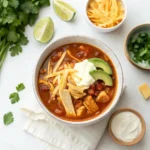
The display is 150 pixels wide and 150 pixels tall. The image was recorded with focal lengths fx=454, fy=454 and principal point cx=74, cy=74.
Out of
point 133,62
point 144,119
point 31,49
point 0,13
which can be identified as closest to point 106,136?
point 144,119

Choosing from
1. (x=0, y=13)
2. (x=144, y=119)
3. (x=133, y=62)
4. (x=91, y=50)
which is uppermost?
(x=0, y=13)

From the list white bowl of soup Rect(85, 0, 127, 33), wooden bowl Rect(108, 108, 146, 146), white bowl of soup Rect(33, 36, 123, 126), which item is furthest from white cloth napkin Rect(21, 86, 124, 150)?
white bowl of soup Rect(85, 0, 127, 33)

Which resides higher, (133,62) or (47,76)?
(47,76)

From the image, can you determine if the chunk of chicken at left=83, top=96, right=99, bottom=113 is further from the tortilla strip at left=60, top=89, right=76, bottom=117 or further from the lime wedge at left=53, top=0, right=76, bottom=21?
the lime wedge at left=53, top=0, right=76, bottom=21

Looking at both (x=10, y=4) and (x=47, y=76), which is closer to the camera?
(x=47, y=76)

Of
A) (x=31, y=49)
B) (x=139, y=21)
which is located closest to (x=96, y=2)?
(x=139, y=21)

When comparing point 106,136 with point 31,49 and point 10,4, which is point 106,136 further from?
point 10,4

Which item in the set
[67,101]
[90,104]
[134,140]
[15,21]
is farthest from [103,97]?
[15,21]
